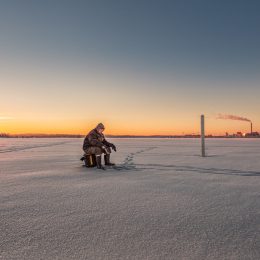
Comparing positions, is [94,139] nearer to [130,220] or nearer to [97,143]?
[97,143]

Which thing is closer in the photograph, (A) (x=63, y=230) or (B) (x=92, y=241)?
(B) (x=92, y=241)

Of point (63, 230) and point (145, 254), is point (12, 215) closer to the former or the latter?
point (63, 230)

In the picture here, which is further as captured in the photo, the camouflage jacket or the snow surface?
the camouflage jacket

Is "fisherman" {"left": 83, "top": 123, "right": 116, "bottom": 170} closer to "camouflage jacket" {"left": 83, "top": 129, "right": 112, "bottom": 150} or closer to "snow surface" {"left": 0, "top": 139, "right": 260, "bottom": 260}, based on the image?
"camouflage jacket" {"left": 83, "top": 129, "right": 112, "bottom": 150}

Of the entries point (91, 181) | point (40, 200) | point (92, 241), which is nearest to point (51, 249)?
point (92, 241)

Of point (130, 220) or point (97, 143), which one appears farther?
point (97, 143)

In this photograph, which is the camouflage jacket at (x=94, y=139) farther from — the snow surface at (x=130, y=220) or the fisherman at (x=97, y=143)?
the snow surface at (x=130, y=220)

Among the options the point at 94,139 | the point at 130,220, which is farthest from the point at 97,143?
the point at 130,220

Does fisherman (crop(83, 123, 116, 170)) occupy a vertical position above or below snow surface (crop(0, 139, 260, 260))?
above

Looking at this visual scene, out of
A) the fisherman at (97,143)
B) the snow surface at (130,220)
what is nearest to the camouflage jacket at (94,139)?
the fisherman at (97,143)

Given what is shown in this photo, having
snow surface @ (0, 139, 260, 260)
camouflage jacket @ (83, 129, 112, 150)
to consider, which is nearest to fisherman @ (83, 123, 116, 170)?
camouflage jacket @ (83, 129, 112, 150)

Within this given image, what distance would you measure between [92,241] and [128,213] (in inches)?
42.8

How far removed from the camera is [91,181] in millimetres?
6516

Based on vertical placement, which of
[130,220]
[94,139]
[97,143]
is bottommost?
[130,220]
